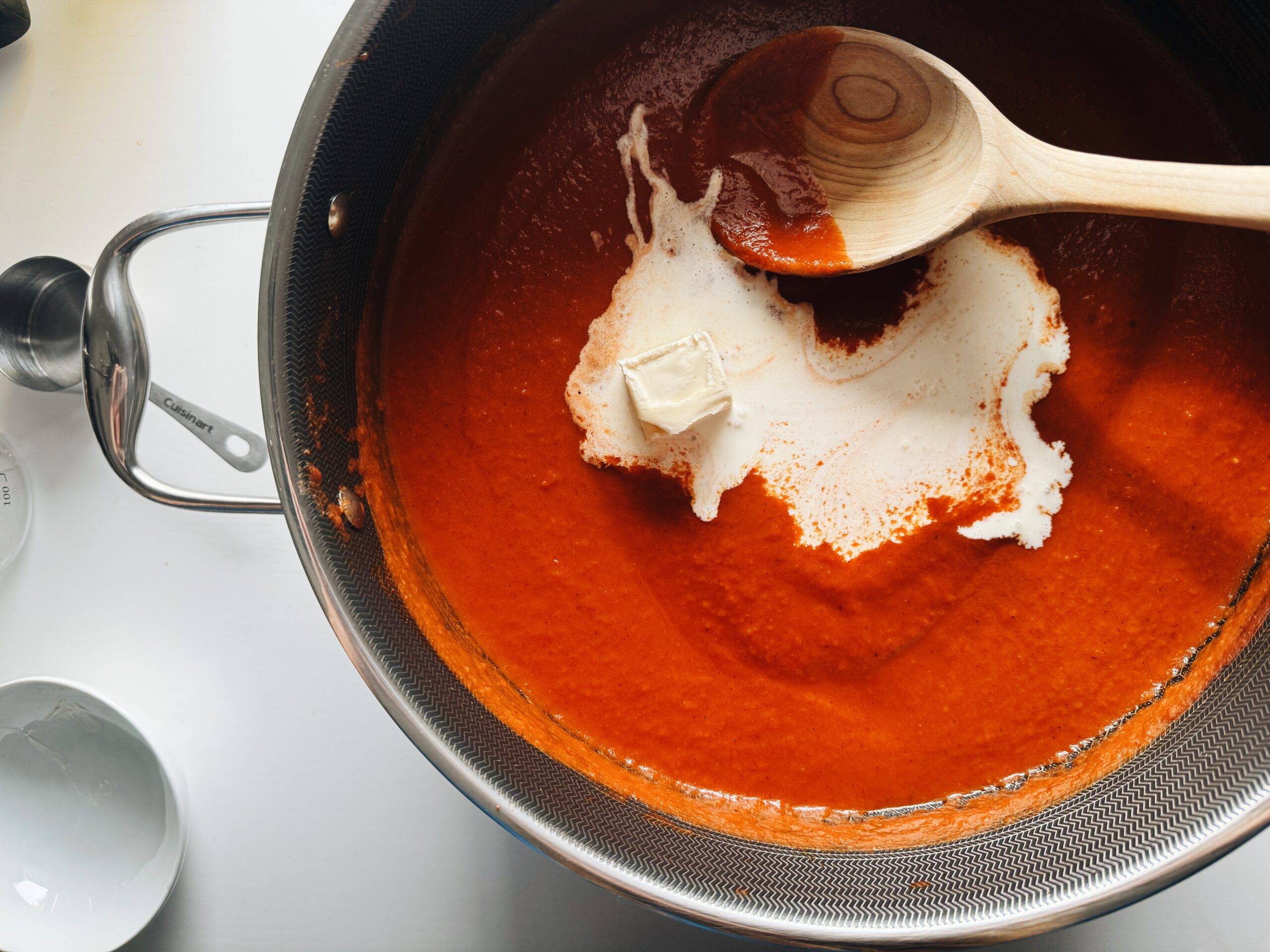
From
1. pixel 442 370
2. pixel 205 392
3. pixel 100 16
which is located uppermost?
pixel 100 16

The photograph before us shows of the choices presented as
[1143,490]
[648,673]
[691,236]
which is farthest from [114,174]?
[1143,490]

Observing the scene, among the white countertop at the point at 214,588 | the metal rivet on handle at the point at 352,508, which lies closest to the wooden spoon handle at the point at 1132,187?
the metal rivet on handle at the point at 352,508

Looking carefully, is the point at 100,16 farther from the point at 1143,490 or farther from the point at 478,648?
the point at 1143,490

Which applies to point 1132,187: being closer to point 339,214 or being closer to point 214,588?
point 339,214

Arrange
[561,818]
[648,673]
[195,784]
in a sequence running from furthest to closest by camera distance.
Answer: [195,784], [648,673], [561,818]

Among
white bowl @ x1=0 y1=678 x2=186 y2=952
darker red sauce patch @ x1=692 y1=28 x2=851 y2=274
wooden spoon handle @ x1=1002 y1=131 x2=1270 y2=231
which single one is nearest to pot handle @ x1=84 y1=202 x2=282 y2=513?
white bowl @ x1=0 y1=678 x2=186 y2=952

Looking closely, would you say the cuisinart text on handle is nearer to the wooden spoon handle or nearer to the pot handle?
the pot handle

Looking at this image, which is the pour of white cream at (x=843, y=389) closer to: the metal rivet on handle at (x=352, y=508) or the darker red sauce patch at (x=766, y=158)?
the darker red sauce patch at (x=766, y=158)

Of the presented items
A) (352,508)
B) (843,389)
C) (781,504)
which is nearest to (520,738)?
(352,508)
